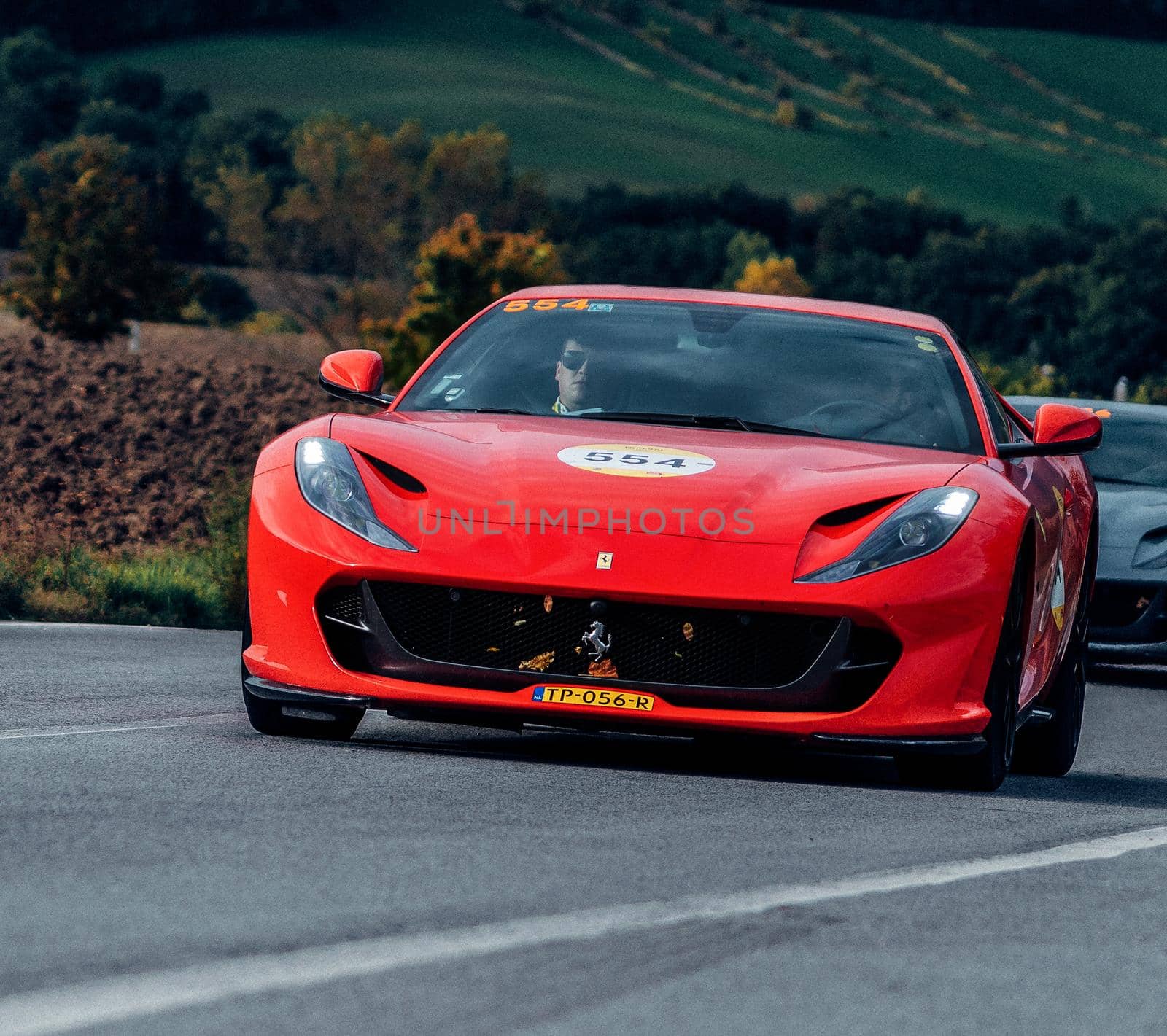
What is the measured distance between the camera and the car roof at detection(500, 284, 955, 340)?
760cm

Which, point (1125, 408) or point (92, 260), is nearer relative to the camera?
point (1125, 408)

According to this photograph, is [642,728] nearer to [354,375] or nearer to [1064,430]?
[354,375]

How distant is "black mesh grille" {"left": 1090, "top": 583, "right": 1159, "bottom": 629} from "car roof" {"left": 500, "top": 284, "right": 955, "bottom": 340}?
4465 mm

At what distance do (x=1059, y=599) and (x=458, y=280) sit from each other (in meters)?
68.2

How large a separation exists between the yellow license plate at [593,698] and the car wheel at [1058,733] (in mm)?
1875

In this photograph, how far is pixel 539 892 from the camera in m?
4.30

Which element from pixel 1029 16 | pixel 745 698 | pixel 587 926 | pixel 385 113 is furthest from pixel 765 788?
pixel 1029 16

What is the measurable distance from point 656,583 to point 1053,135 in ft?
587

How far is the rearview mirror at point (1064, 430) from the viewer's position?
693cm

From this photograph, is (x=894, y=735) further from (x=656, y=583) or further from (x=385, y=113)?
(x=385, y=113)

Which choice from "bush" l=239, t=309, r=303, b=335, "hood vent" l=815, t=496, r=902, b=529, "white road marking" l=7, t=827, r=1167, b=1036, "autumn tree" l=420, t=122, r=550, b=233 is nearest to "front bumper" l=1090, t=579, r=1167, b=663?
"hood vent" l=815, t=496, r=902, b=529

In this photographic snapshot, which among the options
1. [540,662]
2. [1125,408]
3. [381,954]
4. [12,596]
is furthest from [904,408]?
[1125,408]

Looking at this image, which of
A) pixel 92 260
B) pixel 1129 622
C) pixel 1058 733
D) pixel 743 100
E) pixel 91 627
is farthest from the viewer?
pixel 743 100

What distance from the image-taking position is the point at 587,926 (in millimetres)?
3982
